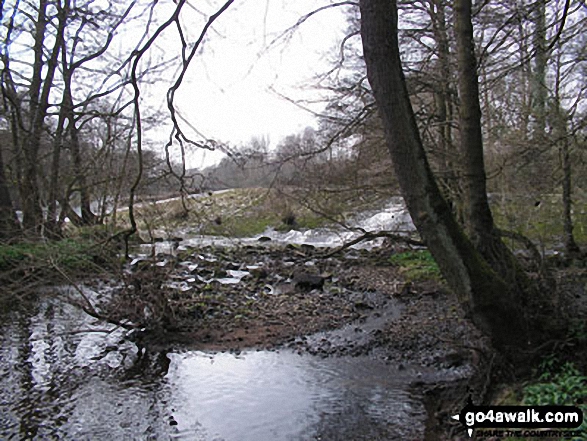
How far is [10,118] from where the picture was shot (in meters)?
12.2

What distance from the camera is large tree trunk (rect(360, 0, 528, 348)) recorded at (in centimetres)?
451

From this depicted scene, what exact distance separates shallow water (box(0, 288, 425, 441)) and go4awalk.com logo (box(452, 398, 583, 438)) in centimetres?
54

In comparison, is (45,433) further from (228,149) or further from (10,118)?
(10,118)

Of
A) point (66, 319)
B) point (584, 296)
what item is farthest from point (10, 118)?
point (584, 296)

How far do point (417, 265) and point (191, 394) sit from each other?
7774 mm

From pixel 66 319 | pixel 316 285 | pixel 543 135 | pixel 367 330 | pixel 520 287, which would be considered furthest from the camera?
pixel 316 285

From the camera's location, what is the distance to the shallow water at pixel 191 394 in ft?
16.3

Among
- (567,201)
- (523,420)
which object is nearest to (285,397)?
(523,420)

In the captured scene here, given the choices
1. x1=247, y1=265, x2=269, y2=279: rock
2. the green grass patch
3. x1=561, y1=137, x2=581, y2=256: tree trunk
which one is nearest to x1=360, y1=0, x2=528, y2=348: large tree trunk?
the green grass patch

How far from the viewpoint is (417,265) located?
12.3 metres

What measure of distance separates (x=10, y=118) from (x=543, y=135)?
39.8ft

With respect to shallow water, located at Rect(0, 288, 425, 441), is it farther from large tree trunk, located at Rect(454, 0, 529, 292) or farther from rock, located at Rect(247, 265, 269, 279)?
rock, located at Rect(247, 265, 269, 279)

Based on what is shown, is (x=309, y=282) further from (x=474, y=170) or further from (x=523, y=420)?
(x=523, y=420)

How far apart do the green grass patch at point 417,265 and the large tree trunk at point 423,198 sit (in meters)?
5.76
